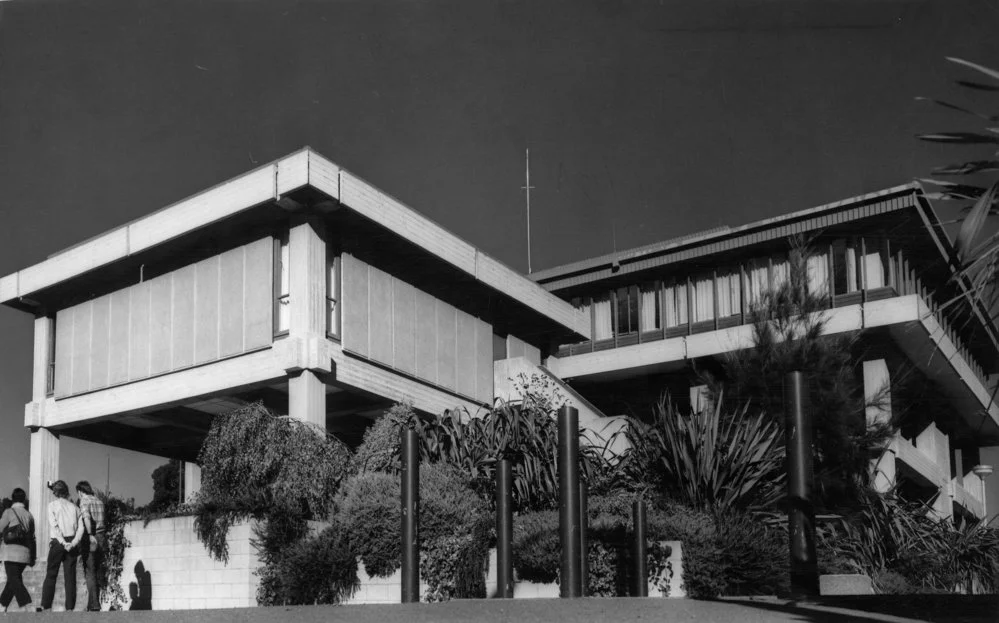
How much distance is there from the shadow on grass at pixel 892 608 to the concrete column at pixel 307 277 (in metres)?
13.6

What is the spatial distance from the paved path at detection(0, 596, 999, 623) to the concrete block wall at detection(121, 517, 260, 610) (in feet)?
20.2

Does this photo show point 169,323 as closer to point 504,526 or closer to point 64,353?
point 64,353

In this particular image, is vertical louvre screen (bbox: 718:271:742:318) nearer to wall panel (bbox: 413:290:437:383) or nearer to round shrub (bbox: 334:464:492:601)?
wall panel (bbox: 413:290:437:383)

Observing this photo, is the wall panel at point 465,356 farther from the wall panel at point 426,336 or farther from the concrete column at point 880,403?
the concrete column at point 880,403

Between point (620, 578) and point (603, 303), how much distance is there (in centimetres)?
2206

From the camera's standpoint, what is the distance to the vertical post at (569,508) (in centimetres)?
897

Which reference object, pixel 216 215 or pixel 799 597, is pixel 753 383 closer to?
pixel 216 215

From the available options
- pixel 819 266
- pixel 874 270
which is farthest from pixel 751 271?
pixel 874 270

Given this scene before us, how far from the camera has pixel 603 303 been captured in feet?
112

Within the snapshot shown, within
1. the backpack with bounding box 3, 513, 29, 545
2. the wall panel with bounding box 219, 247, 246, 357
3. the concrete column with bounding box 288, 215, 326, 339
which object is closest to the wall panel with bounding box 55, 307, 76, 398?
the wall panel with bounding box 219, 247, 246, 357

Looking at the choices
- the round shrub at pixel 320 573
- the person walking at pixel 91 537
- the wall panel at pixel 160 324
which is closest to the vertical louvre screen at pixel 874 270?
the wall panel at pixel 160 324

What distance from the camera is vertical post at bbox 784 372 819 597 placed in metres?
7.50

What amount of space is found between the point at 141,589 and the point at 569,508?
31.9 ft

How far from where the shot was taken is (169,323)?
77.4ft
